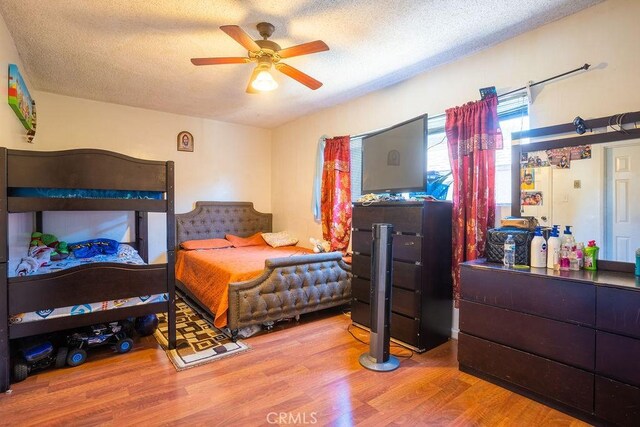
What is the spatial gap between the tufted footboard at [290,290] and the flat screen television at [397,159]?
2.95 feet

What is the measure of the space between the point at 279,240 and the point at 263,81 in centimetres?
262

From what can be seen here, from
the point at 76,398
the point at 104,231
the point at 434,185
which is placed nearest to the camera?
the point at 76,398

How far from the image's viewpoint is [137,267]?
236 centimetres

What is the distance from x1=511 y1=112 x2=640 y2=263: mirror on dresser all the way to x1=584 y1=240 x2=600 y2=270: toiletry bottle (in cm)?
5

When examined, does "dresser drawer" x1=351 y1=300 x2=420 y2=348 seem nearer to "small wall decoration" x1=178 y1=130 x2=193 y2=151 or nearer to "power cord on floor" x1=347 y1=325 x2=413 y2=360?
"power cord on floor" x1=347 y1=325 x2=413 y2=360

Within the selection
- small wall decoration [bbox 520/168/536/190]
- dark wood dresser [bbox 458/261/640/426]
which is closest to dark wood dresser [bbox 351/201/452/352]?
dark wood dresser [bbox 458/261/640/426]

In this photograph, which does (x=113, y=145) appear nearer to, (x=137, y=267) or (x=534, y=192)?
(x=137, y=267)

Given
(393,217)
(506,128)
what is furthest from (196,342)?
(506,128)

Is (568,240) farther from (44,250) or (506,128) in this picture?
(44,250)

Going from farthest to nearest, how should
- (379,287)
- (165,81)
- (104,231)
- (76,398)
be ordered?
(104,231), (165,81), (379,287), (76,398)

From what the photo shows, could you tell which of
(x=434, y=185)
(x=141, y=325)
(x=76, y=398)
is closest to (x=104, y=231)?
(x=141, y=325)

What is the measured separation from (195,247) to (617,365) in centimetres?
418

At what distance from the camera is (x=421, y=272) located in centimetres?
244

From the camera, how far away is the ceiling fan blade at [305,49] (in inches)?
82.7
